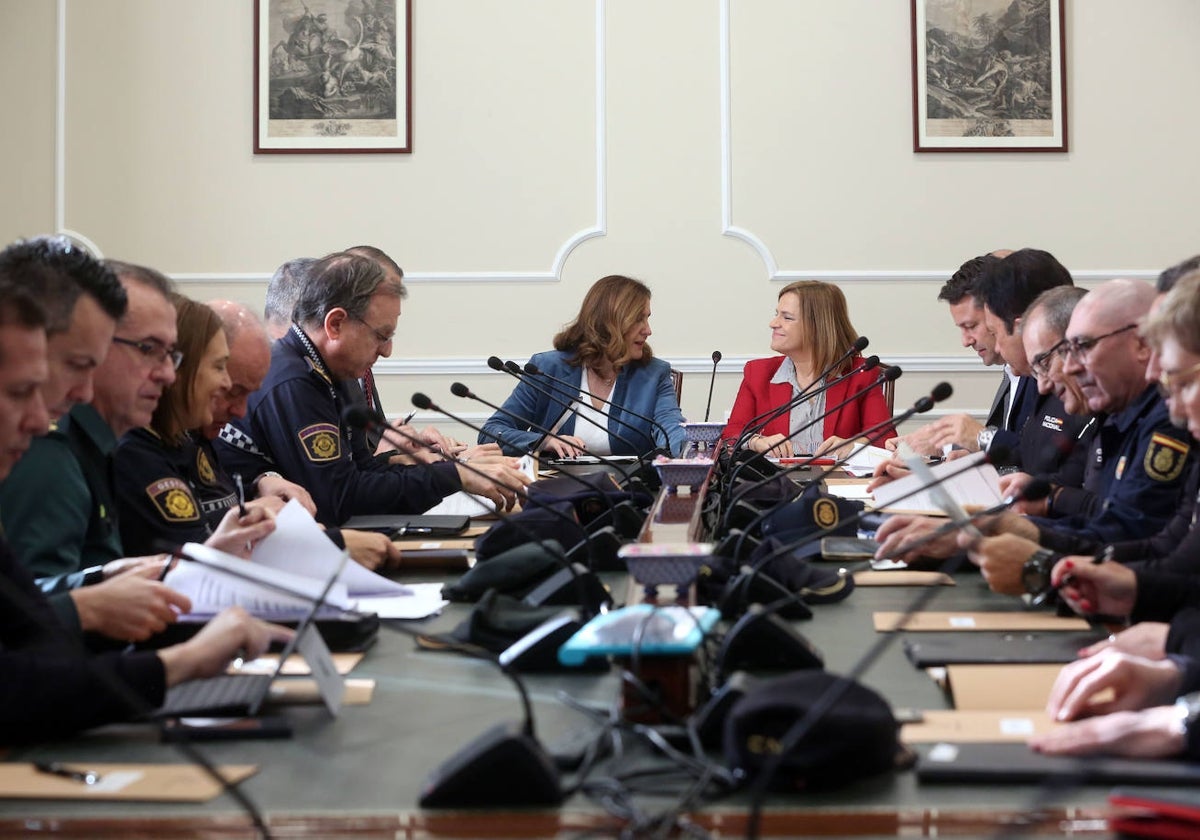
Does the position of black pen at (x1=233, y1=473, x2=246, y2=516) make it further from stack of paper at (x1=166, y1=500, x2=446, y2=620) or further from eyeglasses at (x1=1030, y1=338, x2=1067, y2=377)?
eyeglasses at (x1=1030, y1=338, x2=1067, y2=377)

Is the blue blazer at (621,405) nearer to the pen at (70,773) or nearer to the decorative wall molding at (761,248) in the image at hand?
the decorative wall molding at (761,248)

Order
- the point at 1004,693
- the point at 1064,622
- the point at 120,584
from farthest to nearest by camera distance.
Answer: the point at 1064,622
the point at 120,584
the point at 1004,693

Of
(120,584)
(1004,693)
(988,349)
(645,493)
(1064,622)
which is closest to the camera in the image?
(1004,693)

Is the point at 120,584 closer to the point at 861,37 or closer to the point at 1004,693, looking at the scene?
the point at 1004,693

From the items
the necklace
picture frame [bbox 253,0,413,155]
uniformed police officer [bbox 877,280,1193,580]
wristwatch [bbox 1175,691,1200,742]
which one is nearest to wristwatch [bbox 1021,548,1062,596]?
uniformed police officer [bbox 877,280,1193,580]

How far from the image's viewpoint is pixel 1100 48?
6.06 metres

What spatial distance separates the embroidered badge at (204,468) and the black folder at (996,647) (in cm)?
145

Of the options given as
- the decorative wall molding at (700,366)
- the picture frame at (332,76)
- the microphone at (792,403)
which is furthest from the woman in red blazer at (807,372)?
the picture frame at (332,76)

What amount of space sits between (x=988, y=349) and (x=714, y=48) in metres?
2.19

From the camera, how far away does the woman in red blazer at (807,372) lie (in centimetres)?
507

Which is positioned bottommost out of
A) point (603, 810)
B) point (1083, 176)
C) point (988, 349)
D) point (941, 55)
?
point (603, 810)

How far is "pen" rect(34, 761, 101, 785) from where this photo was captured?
121 cm

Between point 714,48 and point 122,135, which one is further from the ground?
point 714,48

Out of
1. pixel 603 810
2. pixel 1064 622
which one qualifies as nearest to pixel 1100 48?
pixel 1064 622
